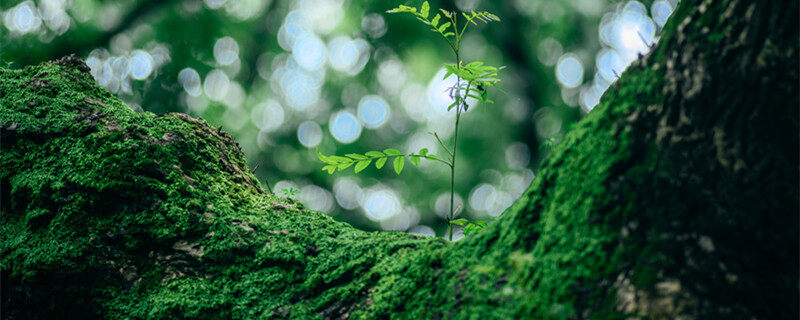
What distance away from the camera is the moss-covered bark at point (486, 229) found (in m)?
0.89

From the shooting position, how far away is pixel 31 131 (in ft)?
6.47

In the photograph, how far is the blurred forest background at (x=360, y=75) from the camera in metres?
7.97

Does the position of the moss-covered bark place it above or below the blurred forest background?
below

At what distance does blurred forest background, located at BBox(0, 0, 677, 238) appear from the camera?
26.2 feet

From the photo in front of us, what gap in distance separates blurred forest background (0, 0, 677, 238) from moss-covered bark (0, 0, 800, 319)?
21.4 feet

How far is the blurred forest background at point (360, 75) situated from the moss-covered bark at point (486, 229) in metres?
6.54

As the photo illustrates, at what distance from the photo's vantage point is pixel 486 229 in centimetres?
138

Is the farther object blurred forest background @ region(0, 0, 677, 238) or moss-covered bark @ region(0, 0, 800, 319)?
blurred forest background @ region(0, 0, 677, 238)

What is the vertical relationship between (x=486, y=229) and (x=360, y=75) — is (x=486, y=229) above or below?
below

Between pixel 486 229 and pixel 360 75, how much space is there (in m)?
7.91

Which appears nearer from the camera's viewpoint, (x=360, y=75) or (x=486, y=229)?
(x=486, y=229)

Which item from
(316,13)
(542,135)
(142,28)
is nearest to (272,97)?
(316,13)

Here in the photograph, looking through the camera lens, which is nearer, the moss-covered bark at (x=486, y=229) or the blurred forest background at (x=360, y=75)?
the moss-covered bark at (x=486, y=229)

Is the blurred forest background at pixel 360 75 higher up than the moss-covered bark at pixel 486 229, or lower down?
higher up
